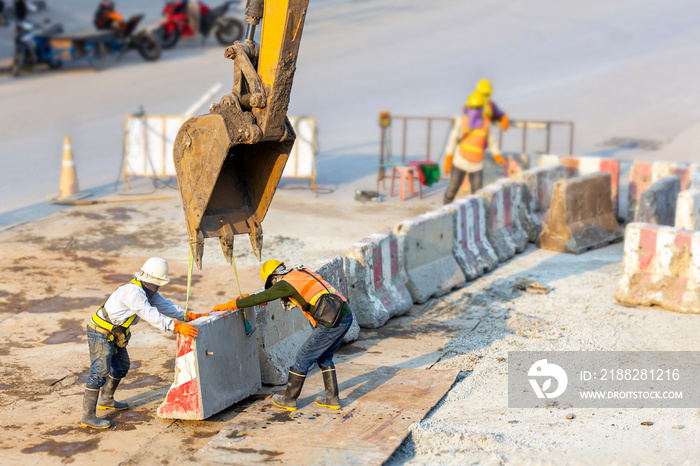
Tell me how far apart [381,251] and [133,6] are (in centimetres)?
2710

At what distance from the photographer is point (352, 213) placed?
48.9 ft

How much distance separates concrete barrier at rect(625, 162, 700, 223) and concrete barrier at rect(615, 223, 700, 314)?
4.25 meters

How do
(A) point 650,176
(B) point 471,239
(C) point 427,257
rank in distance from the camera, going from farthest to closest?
(A) point 650,176, (B) point 471,239, (C) point 427,257

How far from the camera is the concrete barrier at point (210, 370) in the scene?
705 centimetres

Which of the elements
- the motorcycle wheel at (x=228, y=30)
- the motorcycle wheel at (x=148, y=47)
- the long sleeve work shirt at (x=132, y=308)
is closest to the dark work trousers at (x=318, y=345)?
the long sleeve work shirt at (x=132, y=308)

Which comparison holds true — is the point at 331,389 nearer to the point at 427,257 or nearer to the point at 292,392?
the point at 292,392

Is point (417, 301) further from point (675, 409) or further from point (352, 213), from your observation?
point (352, 213)

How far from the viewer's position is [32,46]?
2450 centimetres

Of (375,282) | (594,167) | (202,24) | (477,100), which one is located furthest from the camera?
(202,24)

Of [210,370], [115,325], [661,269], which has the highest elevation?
[115,325]

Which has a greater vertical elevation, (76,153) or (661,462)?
(76,153)

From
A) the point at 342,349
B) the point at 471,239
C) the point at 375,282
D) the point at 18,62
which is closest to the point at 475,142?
the point at 471,239

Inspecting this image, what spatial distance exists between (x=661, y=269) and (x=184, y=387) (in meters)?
6.05

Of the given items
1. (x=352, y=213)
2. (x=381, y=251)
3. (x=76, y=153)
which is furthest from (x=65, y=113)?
(x=381, y=251)
